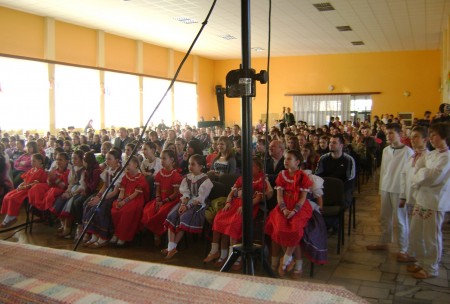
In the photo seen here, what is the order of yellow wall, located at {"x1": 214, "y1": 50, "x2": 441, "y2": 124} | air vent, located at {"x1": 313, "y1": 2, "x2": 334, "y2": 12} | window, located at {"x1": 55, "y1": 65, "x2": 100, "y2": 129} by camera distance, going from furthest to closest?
yellow wall, located at {"x1": 214, "y1": 50, "x2": 441, "y2": 124} < window, located at {"x1": 55, "y1": 65, "x2": 100, "y2": 129} < air vent, located at {"x1": 313, "y1": 2, "x2": 334, "y2": 12}

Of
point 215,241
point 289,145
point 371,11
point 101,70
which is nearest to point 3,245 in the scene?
point 215,241

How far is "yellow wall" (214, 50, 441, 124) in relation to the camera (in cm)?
1548

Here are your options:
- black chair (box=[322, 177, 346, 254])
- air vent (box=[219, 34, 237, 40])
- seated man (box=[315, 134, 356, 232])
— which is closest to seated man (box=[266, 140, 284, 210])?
seated man (box=[315, 134, 356, 232])

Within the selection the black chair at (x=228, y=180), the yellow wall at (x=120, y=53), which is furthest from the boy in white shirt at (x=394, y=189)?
the yellow wall at (x=120, y=53)

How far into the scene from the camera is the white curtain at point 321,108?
16.9 metres

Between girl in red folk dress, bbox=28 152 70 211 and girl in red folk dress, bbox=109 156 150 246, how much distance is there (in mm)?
991

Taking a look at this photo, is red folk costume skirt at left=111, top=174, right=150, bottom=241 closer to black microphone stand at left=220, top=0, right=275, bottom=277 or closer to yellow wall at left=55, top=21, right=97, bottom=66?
black microphone stand at left=220, top=0, right=275, bottom=277

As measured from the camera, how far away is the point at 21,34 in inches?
399

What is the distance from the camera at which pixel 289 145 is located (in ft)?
18.4

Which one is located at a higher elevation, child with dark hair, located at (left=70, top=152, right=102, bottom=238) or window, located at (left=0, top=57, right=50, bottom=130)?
window, located at (left=0, top=57, right=50, bottom=130)

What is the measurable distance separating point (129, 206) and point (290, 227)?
1.87 m

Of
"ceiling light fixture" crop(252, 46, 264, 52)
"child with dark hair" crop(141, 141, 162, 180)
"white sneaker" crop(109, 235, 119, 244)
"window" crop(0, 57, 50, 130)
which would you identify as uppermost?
"ceiling light fixture" crop(252, 46, 264, 52)

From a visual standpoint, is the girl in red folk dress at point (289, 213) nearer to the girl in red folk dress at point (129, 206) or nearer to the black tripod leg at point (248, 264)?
the girl in red folk dress at point (129, 206)

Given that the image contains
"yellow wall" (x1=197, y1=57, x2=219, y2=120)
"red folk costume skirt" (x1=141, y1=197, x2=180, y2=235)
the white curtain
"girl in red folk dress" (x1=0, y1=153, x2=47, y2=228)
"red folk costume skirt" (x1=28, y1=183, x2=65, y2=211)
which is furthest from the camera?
"yellow wall" (x1=197, y1=57, x2=219, y2=120)
